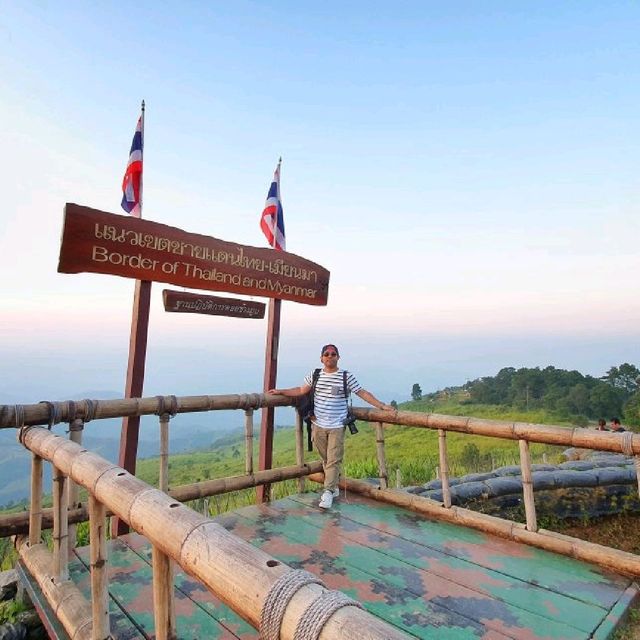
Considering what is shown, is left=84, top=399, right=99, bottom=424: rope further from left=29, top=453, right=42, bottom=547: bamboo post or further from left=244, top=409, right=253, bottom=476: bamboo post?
left=244, top=409, right=253, bottom=476: bamboo post

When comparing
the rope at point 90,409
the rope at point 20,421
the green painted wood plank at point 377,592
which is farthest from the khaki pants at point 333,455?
the rope at point 20,421

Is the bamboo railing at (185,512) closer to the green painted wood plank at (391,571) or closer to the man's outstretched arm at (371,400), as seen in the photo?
the man's outstretched arm at (371,400)

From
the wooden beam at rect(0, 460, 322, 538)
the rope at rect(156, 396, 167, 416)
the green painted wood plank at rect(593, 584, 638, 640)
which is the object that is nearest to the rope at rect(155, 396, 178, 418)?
the rope at rect(156, 396, 167, 416)

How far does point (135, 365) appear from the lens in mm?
3666

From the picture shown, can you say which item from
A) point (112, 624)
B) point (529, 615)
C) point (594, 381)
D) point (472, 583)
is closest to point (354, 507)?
point (472, 583)

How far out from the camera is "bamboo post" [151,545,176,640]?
1.61 meters

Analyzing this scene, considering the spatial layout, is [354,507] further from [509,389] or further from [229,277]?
[509,389]

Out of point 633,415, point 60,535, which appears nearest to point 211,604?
point 60,535

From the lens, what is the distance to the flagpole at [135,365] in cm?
359

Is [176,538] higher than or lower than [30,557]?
higher

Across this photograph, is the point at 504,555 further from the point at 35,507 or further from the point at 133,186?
the point at 133,186

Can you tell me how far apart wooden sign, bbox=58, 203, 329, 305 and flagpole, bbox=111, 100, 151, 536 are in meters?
0.18

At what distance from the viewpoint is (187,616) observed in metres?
2.36

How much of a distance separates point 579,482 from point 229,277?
5.12m
